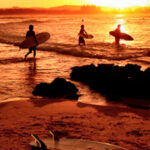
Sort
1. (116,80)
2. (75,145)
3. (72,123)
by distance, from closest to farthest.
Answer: (75,145) → (72,123) → (116,80)

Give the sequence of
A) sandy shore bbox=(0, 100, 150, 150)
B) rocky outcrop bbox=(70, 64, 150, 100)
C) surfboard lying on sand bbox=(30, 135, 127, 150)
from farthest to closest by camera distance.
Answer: rocky outcrop bbox=(70, 64, 150, 100)
sandy shore bbox=(0, 100, 150, 150)
surfboard lying on sand bbox=(30, 135, 127, 150)

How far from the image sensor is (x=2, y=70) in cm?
1134

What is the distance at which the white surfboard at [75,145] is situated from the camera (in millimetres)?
4148

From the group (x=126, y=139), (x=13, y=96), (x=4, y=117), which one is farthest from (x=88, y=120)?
(x=13, y=96)

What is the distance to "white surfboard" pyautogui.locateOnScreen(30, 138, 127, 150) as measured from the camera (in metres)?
4.15

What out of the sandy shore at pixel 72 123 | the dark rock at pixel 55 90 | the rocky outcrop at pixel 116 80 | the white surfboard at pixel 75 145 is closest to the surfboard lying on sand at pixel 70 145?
the white surfboard at pixel 75 145

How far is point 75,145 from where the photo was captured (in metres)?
4.26

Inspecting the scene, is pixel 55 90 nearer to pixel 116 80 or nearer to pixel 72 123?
pixel 116 80

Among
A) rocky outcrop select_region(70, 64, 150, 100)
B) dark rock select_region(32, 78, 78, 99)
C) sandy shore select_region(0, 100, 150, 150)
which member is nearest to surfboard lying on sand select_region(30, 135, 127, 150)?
sandy shore select_region(0, 100, 150, 150)

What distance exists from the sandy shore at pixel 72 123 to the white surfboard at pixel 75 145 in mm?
254

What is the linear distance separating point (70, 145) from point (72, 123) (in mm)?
1081

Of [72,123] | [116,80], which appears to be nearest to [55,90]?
[116,80]

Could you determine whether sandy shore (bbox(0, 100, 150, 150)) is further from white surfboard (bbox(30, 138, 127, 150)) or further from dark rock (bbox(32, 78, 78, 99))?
dark rock (bbox(32, 78, 78, 99))

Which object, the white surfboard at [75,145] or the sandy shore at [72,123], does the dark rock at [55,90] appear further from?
the white surfboard at [75,145]
